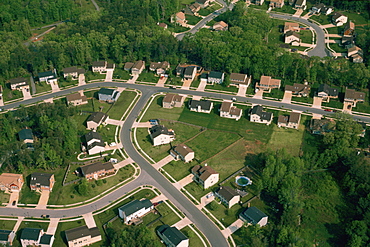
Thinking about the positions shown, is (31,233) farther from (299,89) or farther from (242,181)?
(299,89)

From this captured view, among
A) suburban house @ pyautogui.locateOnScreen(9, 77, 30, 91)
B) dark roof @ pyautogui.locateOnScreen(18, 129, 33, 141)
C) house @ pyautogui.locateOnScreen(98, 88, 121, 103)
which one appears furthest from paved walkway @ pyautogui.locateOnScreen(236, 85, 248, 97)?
suburban house @ pyautogui.locateOnScreen(9, 77, 30, 91)

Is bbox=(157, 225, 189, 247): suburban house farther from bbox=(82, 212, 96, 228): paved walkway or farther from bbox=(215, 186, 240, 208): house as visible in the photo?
bbox=(82, 212, 96, 228): paved walkway

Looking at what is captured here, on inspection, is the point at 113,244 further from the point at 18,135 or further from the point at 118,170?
the point at 18,135

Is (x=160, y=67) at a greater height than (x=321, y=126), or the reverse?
(x=321, y=126)

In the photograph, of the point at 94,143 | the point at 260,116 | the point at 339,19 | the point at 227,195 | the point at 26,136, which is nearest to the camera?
the point at 227,195

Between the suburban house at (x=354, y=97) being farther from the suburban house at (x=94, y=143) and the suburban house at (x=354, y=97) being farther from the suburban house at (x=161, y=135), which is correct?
the suburban house at (x=94, y=143)

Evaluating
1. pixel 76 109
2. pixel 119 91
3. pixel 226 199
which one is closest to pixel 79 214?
pixel 226 199

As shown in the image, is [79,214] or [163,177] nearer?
[79,214]

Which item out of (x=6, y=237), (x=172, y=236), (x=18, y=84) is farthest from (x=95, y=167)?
(x=18, y=84)
